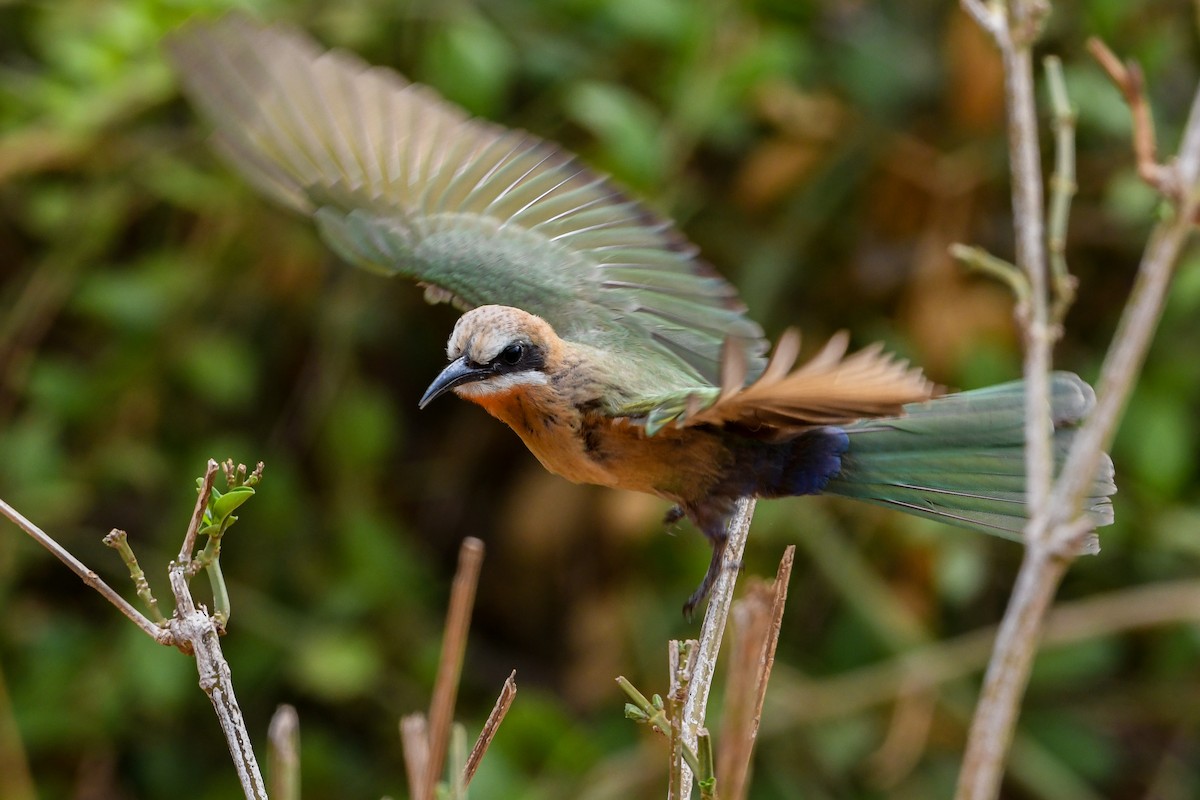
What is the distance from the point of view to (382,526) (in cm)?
331

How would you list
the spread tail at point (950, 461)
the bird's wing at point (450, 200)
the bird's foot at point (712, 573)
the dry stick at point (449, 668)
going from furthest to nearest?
the bird's wing at point (450, 200) < the spread tail at point (950, 461) < the bird's foot at point (712, 573) < the dry stick at point (449, 668)

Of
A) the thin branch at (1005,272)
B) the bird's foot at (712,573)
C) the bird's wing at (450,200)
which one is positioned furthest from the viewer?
the bird's wing at (450,200)

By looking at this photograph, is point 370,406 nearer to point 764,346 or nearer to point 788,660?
point 788,660

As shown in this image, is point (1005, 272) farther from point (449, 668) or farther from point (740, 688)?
point (449, 668)

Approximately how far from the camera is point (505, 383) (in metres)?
1.87

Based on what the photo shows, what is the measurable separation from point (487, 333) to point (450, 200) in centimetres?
56

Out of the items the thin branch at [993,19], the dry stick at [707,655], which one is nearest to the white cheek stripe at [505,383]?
the dry stick at [707,655]

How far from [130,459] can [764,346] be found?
1.69 m

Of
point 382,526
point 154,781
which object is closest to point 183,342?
point 382,526

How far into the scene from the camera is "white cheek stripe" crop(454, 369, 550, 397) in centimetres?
186

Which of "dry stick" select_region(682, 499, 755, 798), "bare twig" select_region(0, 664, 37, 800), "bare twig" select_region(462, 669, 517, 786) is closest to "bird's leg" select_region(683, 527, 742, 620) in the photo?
"dry stick" select_region(682, 499, 755, 798)

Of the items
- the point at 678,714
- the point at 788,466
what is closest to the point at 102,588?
the point at 678,714

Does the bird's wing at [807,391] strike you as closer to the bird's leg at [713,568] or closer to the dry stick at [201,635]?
the bird's leg at [713,568]

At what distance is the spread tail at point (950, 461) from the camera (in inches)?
76.0
